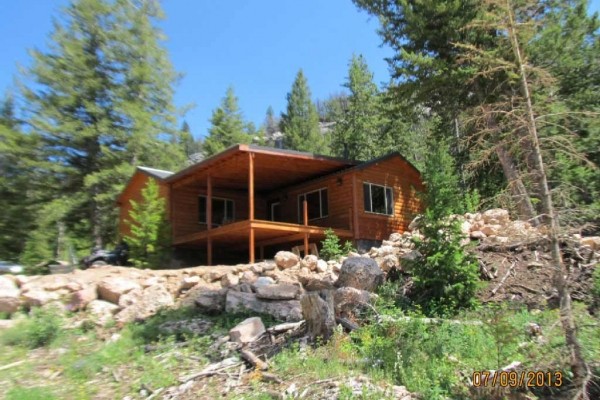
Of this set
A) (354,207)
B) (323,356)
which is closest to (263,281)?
(323,356)

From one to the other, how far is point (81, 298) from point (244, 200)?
9.84 meters

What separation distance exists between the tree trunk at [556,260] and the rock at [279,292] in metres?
5.28

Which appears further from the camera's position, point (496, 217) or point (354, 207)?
point (354, 207)

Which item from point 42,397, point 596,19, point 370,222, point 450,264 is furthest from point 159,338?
point 596,19

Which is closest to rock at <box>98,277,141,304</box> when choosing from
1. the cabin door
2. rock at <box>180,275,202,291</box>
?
rock at <box>180,275,202,291</box>

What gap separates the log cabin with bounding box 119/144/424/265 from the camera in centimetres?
1602

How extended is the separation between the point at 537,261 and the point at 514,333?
495 centimetres

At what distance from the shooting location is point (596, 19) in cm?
1938

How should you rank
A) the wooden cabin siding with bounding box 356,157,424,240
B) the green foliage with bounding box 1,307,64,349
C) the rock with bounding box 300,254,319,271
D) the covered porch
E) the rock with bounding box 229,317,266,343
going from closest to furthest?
the rock with bounding box 229,317,266,343 → the green foliage with bounding box 1,307,64,349 → the rock with bounding box 300,254,319,271 → the covered porch → the wooden cabin siding with bounding box 356,157,424,240

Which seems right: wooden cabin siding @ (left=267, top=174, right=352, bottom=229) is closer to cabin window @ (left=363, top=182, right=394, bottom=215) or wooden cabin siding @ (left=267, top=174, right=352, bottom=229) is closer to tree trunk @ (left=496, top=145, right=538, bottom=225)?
cabin window @ (left=363, top=182, right=394, bottom=215)

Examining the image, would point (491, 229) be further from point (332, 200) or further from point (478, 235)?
point (332, 200)

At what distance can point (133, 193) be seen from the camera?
67.1 ft

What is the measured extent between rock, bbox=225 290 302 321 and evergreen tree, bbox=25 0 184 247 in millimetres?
15773

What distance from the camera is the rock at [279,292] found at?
9.79 metres
